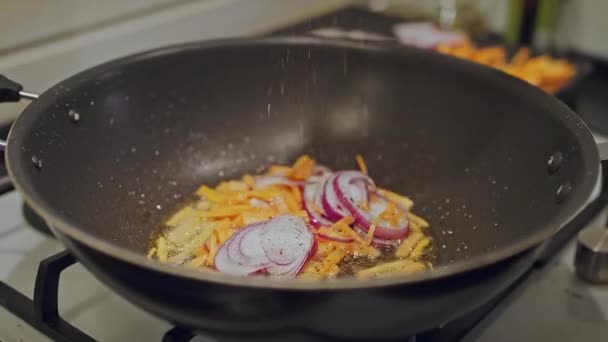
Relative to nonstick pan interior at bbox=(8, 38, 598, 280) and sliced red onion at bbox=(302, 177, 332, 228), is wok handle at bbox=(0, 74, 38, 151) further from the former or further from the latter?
sliced red onion at bbox=(302, 177, 332, 228)

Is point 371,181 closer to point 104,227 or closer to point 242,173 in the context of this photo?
point 242,173

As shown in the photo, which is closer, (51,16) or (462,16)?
(51,16)

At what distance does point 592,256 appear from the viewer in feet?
2.72

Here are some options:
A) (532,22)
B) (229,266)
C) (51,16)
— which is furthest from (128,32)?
(532,22)

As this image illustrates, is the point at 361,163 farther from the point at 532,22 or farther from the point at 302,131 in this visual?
the point at 532,22

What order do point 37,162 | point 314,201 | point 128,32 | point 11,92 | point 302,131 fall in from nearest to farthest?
point 37,162 → point 11,92 → point 314,201 → point 302,131 → point 128,32

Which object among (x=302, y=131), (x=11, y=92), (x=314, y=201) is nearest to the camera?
(x=11, y=92)

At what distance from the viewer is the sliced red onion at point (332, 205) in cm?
86

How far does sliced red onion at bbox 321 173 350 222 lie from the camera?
86 centimetres

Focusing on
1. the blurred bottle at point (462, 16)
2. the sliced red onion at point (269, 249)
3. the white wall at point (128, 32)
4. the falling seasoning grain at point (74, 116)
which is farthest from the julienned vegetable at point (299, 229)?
the blurred bottle at point (462, 16)

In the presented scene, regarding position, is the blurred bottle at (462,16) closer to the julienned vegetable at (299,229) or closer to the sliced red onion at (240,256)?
the julienned vegetable at (299,229)

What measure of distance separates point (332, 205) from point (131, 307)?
0.26 m

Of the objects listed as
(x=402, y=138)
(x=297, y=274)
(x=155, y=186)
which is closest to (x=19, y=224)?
(x=155, y=186)

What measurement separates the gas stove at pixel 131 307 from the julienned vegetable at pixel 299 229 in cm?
8
